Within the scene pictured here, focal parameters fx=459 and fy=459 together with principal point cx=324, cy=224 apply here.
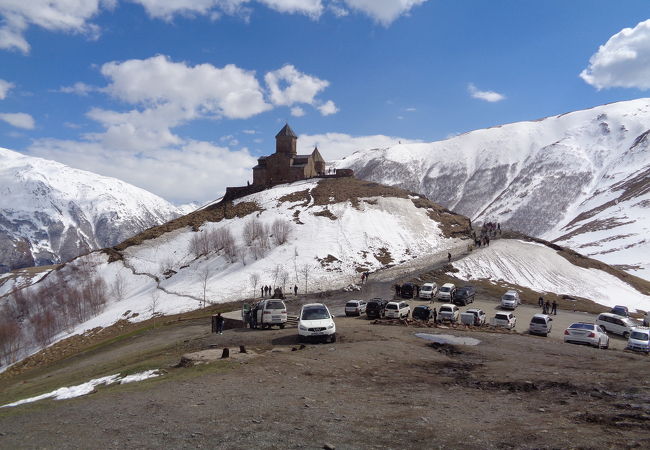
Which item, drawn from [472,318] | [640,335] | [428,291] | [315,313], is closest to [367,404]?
[315,313]

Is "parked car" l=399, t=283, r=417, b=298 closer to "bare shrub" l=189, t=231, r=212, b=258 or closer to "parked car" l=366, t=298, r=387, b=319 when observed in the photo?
"parked car" l=366, t=298, r=387, b=319

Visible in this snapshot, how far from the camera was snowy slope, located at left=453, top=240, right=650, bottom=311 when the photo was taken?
190 feet

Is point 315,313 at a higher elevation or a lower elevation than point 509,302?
higher

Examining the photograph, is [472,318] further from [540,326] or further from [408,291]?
[408,291]

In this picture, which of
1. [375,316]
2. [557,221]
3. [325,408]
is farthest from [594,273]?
[557,221]

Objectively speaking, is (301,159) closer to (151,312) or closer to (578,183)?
(151,312)

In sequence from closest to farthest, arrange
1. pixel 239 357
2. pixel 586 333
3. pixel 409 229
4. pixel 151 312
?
pixel 239 357 < pixel 586 333 < pixel 151 312 < pixel 409 229

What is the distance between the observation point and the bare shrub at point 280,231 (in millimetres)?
72125

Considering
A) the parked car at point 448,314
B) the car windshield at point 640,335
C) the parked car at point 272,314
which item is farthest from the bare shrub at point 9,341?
the car windshield at point 640,335

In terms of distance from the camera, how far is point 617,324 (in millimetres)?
32750

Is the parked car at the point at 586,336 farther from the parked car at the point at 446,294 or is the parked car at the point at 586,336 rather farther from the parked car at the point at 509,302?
the parked car at the point at 446,294

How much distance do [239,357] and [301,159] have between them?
296 feet

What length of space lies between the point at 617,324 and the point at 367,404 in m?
28.4

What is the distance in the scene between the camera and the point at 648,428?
9.73 metres
